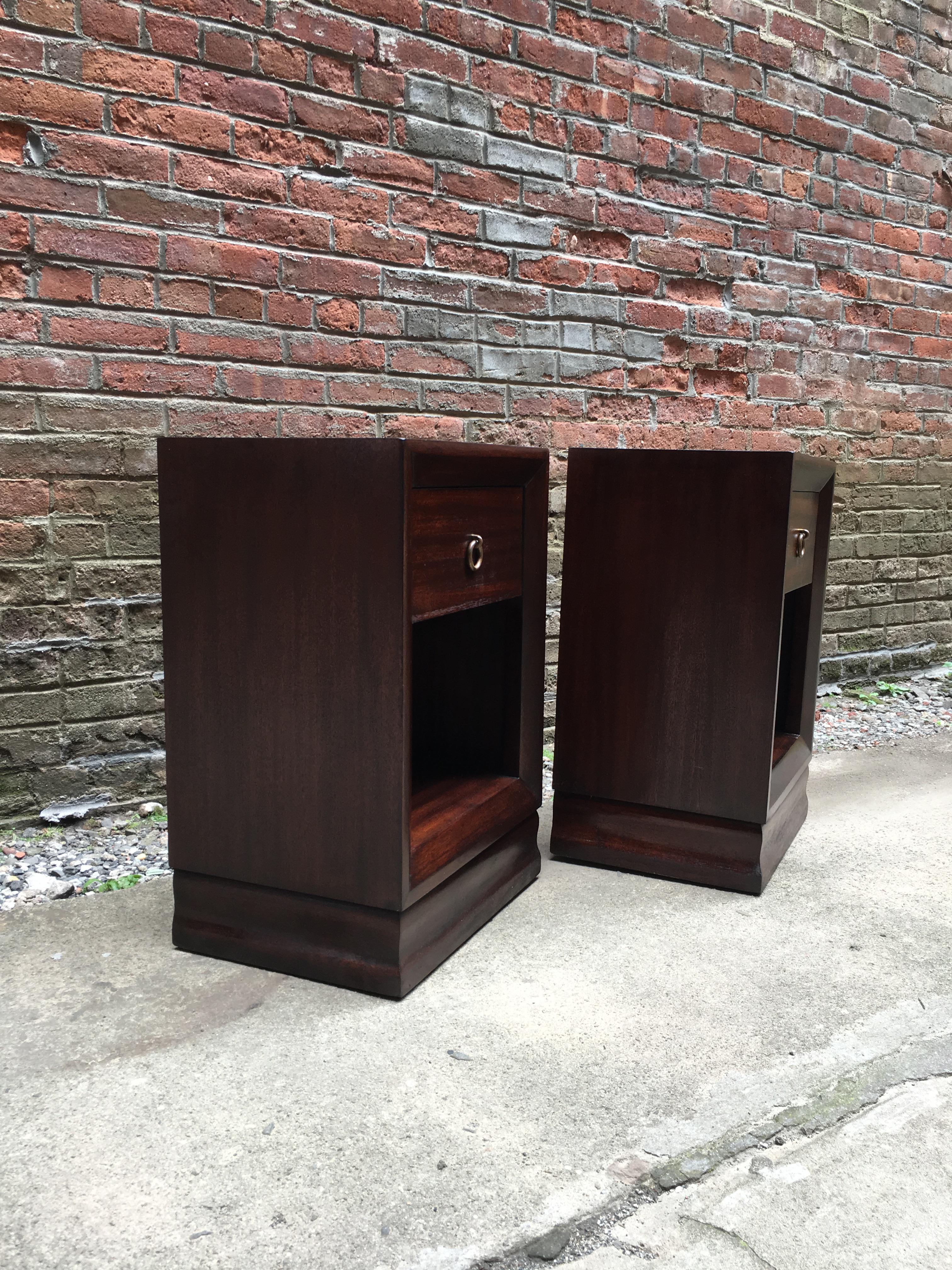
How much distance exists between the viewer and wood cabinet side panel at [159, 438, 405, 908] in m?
1.56

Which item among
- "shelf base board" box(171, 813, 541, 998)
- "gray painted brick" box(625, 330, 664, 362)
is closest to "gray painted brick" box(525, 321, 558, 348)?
"gray painted brick" box(625, 330, 664, 362)

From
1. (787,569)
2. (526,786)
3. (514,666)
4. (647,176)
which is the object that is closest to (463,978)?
(526,786)

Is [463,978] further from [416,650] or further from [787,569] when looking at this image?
[787,569]

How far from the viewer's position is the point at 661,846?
2.13 m

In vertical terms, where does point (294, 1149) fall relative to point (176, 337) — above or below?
below

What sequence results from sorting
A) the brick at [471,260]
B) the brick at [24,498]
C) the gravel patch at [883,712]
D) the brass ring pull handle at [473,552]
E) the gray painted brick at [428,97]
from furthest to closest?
the gravel patch at [883,712], the brick at [471,260], the gray painted brick at [428,97], the brick at [24,498], the brass ring pull handle at [473,552]

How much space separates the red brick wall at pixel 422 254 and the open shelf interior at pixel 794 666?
0.78m

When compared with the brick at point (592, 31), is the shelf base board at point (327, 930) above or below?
below

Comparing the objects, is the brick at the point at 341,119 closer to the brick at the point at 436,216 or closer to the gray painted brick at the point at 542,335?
the brick at the point at 436,216

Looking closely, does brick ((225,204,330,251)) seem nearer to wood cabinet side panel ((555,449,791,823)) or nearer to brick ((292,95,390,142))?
brick ((292,95,390,142))

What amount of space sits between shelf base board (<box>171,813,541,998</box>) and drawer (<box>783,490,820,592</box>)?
2.99ft

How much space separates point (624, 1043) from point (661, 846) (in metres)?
0.67

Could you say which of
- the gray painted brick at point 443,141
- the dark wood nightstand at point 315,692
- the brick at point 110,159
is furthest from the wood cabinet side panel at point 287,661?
the gray painted brick at point 443,141

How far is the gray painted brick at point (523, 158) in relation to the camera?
107 inches
